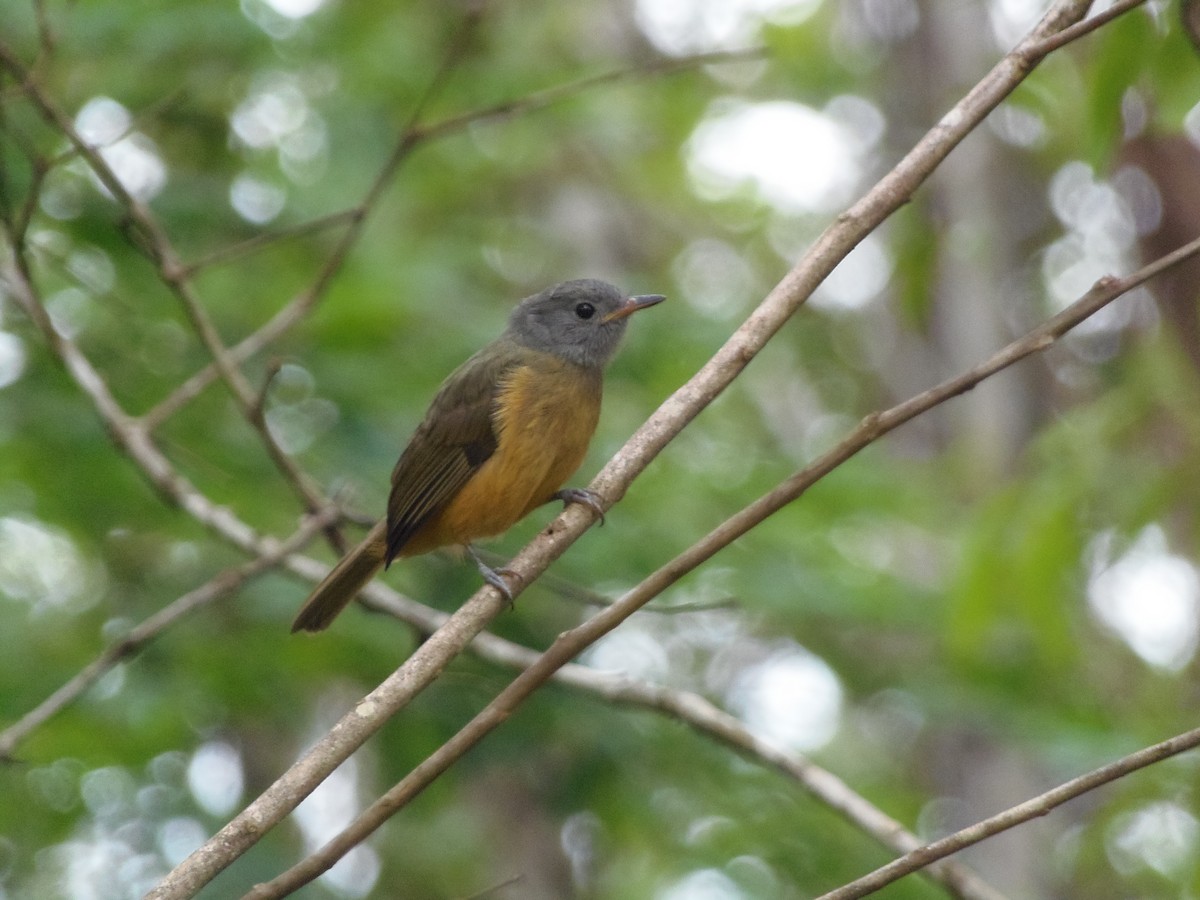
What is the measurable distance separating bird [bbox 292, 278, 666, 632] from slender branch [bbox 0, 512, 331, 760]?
15.7 inches

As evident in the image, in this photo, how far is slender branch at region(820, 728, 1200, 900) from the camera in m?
2.46

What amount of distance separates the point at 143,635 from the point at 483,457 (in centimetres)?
130

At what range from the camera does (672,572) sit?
267 cm

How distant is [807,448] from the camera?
34.5 ft

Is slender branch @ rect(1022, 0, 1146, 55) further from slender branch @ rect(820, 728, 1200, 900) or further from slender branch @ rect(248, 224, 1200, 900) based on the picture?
slender branch @ rect(820, 728, 1200, 900)

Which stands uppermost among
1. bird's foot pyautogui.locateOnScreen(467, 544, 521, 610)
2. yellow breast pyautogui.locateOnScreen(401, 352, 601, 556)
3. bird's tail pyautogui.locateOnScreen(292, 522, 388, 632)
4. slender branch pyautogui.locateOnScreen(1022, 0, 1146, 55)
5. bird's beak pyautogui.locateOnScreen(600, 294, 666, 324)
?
bird's beak pyautogui.locateOnScreen(600, 294, 666, 324)

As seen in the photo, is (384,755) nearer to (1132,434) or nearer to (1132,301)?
(1132,434)

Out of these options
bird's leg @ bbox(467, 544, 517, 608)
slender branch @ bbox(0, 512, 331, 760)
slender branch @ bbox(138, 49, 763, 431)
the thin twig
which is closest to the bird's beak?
slender branch @ bbox(138, 49, 763, 431)

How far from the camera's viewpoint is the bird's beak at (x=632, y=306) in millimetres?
5211

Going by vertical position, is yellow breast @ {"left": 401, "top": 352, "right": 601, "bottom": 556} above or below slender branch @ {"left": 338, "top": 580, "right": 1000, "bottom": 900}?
above

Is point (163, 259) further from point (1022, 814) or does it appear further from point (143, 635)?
point (1022, 814)

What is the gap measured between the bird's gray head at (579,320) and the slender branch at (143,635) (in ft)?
4.04

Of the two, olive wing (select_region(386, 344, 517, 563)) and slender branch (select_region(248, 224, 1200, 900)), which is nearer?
slender branch (select_region(248, 224, 1200, 900))

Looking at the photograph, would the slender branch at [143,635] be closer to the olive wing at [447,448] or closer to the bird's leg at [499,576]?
the olive wing at [447,448]
